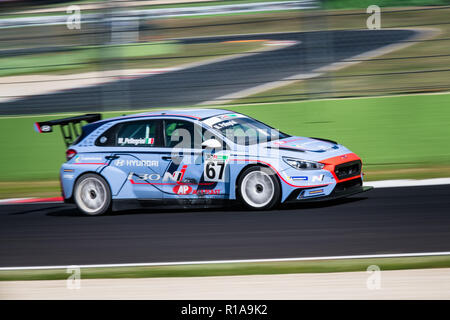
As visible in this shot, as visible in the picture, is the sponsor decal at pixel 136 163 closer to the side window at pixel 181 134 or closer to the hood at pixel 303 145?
the side window at pixel 181 134

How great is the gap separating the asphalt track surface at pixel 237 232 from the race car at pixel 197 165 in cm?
28

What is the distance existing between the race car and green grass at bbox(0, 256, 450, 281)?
252 cm

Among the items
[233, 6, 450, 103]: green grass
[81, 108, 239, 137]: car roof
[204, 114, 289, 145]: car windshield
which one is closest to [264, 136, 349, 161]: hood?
[204, 114, 289, 145]: car windshield

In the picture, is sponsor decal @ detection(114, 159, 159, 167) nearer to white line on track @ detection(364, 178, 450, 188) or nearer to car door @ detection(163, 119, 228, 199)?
car door @ detection(163, 119, 228, 199)

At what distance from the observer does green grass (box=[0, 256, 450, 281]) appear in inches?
273

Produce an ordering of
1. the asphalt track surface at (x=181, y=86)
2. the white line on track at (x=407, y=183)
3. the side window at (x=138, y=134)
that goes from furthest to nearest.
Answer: the asphalt track surface at (x=181, y=86) < the white line on track at (x=407, y=183) < the side window at (x=138, y=134)

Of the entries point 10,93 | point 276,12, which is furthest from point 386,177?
point 10,93

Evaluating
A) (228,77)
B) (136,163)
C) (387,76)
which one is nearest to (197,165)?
(136,163)

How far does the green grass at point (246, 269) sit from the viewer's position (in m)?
6.93

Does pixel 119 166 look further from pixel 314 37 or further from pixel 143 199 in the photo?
pixel 314 37

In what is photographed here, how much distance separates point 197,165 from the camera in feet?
32.9

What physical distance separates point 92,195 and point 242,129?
7.78 feet

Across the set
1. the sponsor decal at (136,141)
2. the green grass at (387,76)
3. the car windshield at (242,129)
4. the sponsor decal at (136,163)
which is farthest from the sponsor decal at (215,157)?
the green grass at (387,76)

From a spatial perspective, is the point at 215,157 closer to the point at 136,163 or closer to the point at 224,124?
the point at 224,124
